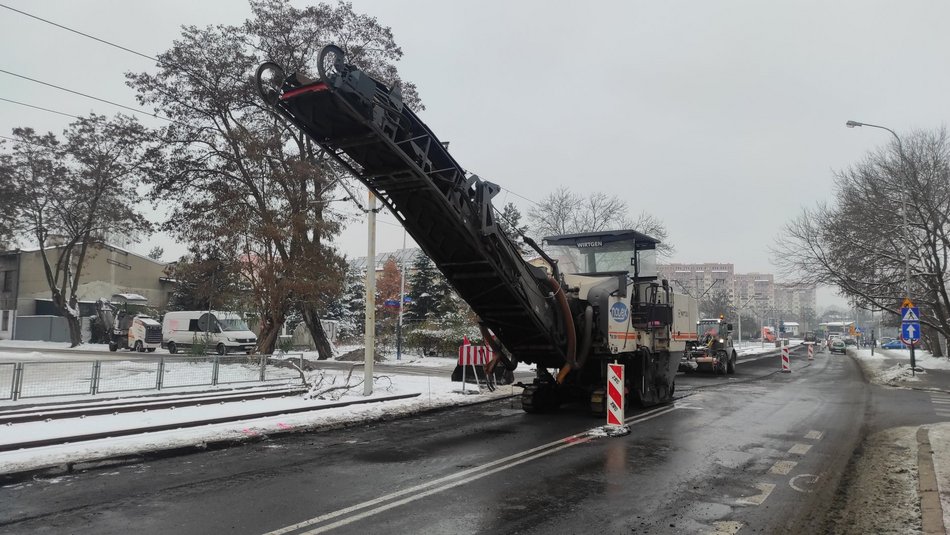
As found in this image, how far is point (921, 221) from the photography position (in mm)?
29641

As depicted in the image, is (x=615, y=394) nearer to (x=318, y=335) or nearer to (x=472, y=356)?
(x=472, y=356)

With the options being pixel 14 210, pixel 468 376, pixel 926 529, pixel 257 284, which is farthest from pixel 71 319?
pixel 926 529

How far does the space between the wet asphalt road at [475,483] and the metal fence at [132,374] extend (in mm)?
5418

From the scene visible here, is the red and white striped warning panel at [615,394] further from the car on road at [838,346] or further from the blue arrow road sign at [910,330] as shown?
the car on road at [838,346]

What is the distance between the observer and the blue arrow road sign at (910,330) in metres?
21.6

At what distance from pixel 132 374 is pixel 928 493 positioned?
14015 mm

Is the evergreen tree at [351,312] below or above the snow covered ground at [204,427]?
above

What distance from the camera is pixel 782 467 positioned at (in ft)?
25.3

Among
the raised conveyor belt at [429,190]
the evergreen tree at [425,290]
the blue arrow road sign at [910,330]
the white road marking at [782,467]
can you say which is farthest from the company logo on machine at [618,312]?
the evergreen tree at [425,290]

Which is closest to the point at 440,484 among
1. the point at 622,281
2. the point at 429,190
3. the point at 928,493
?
the point at 429,190

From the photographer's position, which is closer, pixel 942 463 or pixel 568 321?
pixel 942 463

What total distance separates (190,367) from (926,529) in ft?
45.6

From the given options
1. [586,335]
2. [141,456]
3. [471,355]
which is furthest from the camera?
[471,355]

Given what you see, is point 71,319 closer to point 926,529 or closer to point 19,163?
point 19,163
